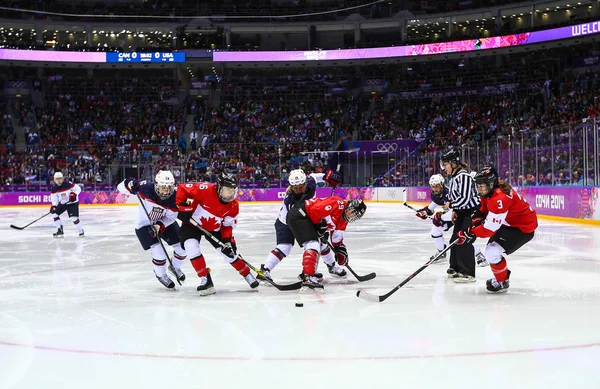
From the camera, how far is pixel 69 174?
86.1ft

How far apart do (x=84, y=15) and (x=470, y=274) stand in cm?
3356

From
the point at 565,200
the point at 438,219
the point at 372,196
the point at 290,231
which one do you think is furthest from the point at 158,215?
the point at 372,196

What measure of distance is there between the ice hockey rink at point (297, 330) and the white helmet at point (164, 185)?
93 cm

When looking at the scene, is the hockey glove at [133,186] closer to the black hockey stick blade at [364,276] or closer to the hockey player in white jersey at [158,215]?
the hockey player in white jersey at [158,215]

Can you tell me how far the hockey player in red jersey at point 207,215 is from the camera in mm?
6078

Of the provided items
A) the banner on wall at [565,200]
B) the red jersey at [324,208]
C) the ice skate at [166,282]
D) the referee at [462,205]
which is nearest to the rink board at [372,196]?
the banner on wall at [565,200]

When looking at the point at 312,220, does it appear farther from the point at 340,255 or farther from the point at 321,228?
the point at 340,255

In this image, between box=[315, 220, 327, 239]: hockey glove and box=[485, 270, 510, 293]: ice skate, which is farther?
box=[315, 220, 327, 239]: hockey glove

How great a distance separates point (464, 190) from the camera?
6.88m

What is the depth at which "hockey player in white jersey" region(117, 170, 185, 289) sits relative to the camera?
6344 mm

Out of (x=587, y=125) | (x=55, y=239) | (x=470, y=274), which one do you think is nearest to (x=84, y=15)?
(x=55, y=239)

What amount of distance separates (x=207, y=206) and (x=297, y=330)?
2026 millimetres

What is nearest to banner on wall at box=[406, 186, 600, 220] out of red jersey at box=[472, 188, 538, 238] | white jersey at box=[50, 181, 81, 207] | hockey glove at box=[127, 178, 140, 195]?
red jersey at box=[472, 188, 538, 238]

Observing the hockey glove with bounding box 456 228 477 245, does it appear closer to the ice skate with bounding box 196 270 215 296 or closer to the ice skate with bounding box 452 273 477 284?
the ice skate with bounding box 452 273 477 284
